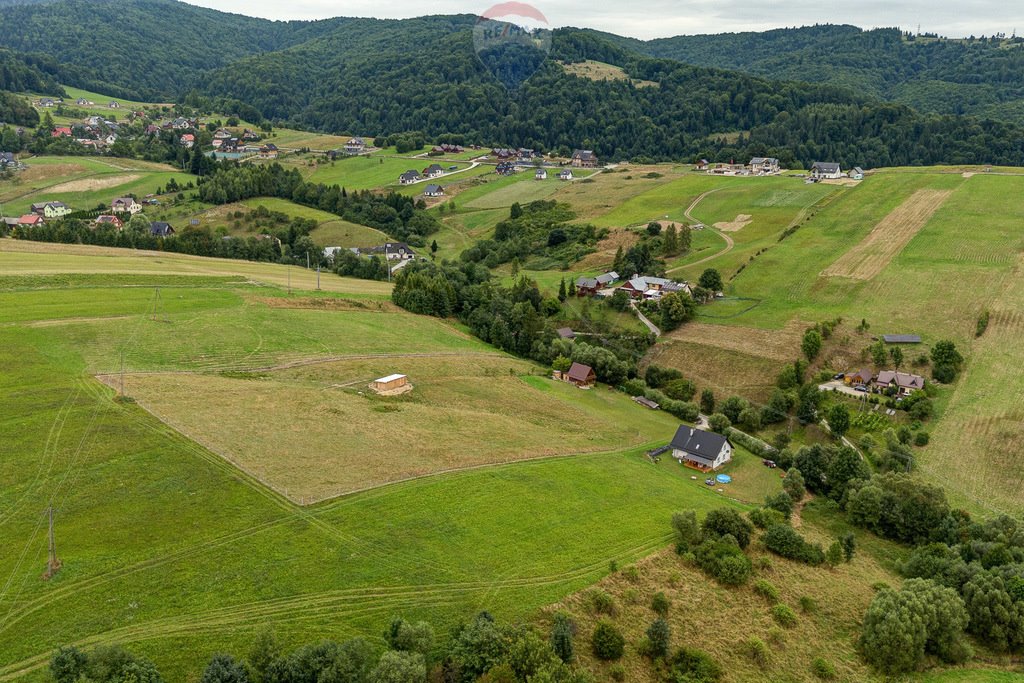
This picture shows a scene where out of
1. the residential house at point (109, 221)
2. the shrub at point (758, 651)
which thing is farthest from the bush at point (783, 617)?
the residential house at point (109, 221)

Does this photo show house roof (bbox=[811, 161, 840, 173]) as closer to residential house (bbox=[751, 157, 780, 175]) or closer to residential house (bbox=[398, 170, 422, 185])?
residential house (bbox=[751, 157, 780, 175])

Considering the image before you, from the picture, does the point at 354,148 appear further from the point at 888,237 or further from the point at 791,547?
the point at 791,547

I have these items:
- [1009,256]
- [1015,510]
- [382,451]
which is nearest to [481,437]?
[382,451]

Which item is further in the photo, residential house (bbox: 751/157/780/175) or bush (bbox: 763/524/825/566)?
residential house (bbox: 751/157/780/175)

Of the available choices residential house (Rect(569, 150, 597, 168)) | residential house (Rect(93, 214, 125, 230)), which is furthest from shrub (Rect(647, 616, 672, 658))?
residential house (Rect(569, 150, 597, 168))

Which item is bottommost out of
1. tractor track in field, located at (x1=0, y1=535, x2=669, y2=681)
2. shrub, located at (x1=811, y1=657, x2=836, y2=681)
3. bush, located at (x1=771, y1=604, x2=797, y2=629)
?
shrub, located at (x1=811, y1=657, x2=836, y2=681)

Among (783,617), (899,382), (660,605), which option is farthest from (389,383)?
(899,382)
